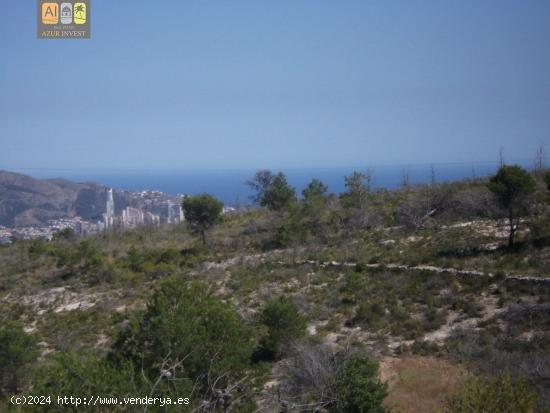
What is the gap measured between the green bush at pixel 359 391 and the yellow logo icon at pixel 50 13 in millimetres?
17074

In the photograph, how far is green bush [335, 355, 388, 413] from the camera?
26.9 feet

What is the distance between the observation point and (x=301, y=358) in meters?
9.95

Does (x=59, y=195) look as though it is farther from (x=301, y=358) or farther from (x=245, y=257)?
(x=301, y=358)

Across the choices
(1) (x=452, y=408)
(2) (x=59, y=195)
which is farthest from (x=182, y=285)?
(2) (x=59, y=195)

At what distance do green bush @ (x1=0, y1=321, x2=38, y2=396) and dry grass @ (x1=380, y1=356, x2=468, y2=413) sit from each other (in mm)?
9240

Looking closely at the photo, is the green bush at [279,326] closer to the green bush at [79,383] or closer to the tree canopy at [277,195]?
the green bush at [79,383]

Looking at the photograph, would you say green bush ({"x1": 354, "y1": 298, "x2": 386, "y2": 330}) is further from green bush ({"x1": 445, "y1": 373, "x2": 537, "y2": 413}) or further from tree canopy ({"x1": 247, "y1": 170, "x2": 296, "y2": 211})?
tree canopy ({"x1": 247, "y1": 170, "x2": 296, "y2": 211})

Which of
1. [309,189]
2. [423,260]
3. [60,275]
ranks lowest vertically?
[60,275]

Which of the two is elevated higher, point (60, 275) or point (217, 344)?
point (217, 344)

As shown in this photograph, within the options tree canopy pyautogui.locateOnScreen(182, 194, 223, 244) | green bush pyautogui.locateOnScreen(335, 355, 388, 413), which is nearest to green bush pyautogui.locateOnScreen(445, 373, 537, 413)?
green bush pyautogui.locateOnScreen(335, 355, 388, 413)

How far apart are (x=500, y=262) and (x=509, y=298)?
313 cm

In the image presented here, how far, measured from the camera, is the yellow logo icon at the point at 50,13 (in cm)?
1845

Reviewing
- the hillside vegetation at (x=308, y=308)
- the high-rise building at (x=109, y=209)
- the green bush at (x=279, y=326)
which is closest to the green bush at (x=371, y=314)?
the hillside vegetation at (x=308, y=308)

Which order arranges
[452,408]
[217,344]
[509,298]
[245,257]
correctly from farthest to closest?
1. [245,257]
2. [509,298]
3. [217,344]
4. [452,408]
